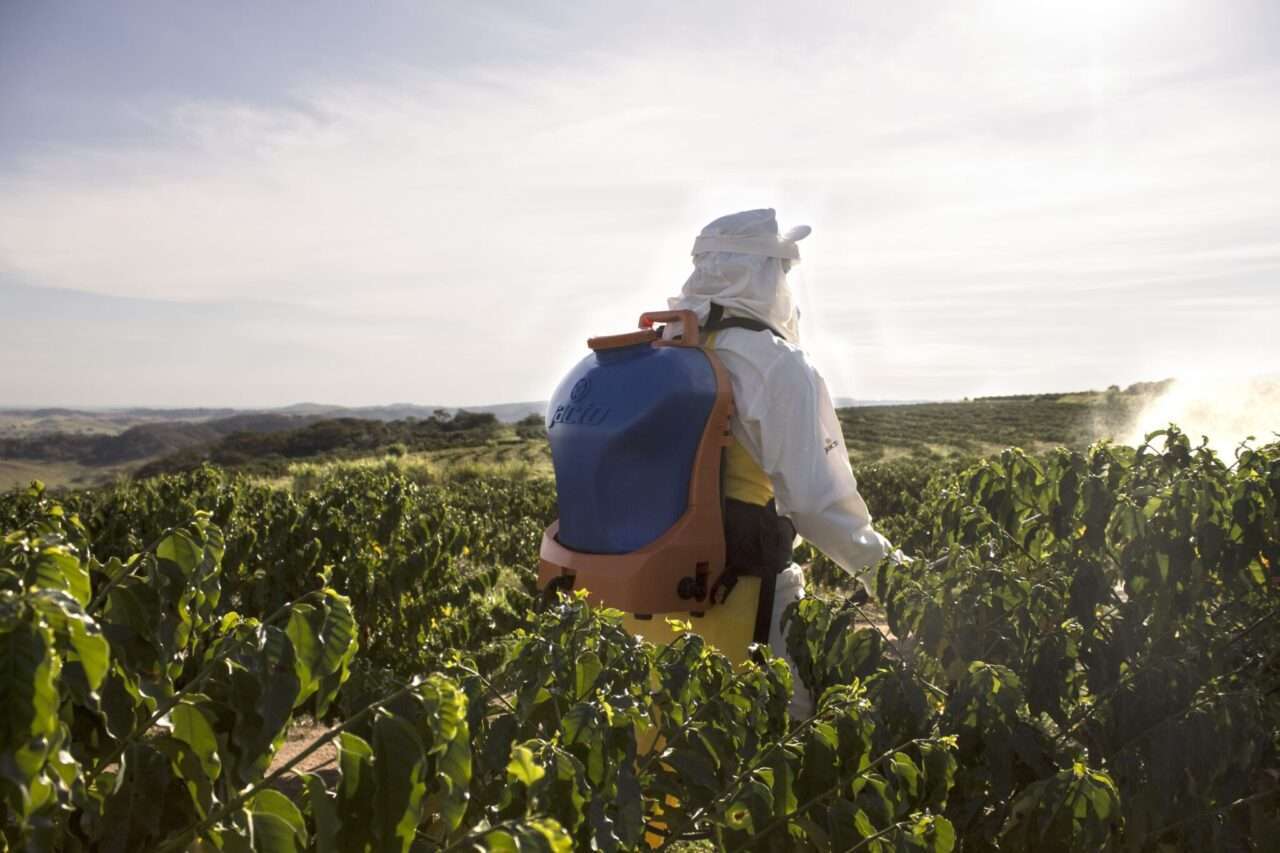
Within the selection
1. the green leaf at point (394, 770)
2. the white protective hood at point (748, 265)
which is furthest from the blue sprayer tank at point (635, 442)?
the green leaf at point (394, 770)

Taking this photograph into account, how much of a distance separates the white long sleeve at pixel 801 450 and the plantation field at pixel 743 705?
30 cm

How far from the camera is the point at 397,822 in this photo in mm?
1315

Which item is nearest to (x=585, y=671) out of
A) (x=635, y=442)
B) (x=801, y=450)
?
(x=635, y=442)

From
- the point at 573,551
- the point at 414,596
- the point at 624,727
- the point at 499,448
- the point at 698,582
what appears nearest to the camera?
the point at 624,727

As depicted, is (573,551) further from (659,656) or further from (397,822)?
(397,822)

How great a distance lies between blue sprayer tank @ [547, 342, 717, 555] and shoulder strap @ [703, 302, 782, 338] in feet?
1.02

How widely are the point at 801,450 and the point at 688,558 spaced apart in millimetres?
516

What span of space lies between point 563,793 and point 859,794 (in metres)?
0.68

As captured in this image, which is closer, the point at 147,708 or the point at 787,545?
the point at 147,708

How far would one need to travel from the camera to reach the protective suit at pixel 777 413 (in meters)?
3.59

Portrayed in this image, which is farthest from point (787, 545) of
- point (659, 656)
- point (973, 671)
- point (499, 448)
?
point (499, 448)

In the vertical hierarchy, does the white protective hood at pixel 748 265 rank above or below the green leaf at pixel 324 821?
above

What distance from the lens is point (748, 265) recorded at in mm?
3920

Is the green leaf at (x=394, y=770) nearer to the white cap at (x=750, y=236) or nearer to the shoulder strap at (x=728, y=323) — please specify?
the shoulder strap at (x=728, y=323)
